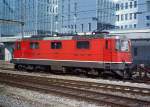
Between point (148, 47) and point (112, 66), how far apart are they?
69.0 feet

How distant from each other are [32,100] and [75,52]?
37.9 feet

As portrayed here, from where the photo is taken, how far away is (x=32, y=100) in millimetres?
13578

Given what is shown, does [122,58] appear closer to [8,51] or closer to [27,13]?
[8,51]

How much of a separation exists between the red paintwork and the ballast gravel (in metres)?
7.99

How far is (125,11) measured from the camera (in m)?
101

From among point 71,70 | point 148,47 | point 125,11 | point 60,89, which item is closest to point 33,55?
point 71,70

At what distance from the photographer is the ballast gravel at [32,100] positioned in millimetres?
12529

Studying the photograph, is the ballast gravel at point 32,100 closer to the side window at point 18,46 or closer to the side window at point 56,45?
the side window at point 56,45

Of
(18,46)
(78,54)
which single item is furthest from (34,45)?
(78,54)

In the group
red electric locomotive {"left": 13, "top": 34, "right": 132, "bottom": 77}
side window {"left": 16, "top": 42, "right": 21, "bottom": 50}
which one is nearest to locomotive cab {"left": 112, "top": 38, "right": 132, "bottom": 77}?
red electric locomotive {"left": 13, "top": 34, "right": 132, "bottom": 77}

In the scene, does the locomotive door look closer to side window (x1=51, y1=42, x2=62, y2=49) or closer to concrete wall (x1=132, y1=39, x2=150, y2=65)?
side window (x1=51, y1=42, x2=62, y2=49)

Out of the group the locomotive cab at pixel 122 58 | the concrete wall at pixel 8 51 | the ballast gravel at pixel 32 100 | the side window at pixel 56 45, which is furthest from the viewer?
the concrete wall at pixel 8 51

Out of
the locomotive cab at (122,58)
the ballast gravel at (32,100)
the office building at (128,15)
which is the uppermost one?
the office building at (128,15)

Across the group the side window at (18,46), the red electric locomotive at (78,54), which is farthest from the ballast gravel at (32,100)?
the side window at (18,46)
